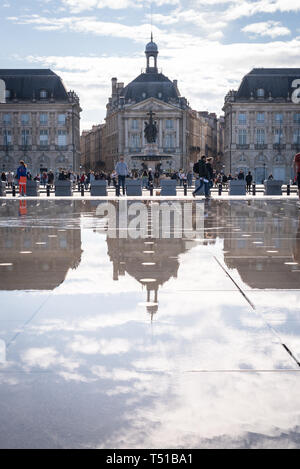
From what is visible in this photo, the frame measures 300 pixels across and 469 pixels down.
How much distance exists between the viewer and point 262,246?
32.6 feet

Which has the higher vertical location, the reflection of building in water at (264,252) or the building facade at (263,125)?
the building facade at (263,125)

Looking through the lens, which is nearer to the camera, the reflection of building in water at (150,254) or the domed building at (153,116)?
the reflection of building in water at (150,254)

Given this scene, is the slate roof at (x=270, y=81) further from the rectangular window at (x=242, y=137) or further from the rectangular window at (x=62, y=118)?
the rectangular window at (x=62, y=118)

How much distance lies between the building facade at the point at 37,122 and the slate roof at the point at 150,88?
11.8 meters

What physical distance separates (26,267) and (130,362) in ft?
13.4

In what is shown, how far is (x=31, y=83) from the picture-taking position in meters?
96.9

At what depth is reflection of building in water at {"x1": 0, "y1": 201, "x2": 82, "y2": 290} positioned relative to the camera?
6867 millimetres

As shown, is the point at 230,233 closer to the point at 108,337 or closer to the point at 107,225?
the point at 107,225

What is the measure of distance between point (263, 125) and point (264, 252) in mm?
88406

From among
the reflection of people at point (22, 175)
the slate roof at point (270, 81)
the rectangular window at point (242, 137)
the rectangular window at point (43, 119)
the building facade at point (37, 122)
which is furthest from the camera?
the rectangular window at point (43, 119)

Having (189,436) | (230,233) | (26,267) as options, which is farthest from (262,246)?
(189,436)

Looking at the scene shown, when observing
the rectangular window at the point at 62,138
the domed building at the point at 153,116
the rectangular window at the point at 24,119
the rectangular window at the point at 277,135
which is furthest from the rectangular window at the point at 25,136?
the rectangular window at the point at 277,135

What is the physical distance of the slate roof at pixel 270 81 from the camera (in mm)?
92688

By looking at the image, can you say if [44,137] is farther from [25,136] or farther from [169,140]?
[169,140]
